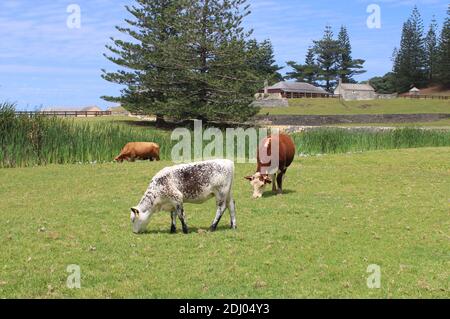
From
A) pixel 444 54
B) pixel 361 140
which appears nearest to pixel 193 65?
pixel 361 140

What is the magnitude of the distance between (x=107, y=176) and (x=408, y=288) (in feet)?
46.9

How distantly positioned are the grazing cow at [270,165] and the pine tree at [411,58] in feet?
331

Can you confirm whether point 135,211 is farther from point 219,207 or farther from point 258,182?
point 258,182

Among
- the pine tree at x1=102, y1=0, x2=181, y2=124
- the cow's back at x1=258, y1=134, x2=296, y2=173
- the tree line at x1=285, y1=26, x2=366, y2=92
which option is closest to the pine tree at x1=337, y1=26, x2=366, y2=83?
the tree line at x1=285, y1=26, x2=366, y2=92

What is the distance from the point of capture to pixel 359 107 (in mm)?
87188

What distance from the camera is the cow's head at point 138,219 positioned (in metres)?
10.2

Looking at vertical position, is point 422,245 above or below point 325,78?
below

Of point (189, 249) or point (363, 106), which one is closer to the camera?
point (189, 249)

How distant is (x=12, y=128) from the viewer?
2356cm

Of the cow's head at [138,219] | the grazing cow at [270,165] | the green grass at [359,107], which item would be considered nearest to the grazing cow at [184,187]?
the cow's head at [138,219]

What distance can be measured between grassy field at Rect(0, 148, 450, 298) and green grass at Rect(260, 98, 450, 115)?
64.3 metres
